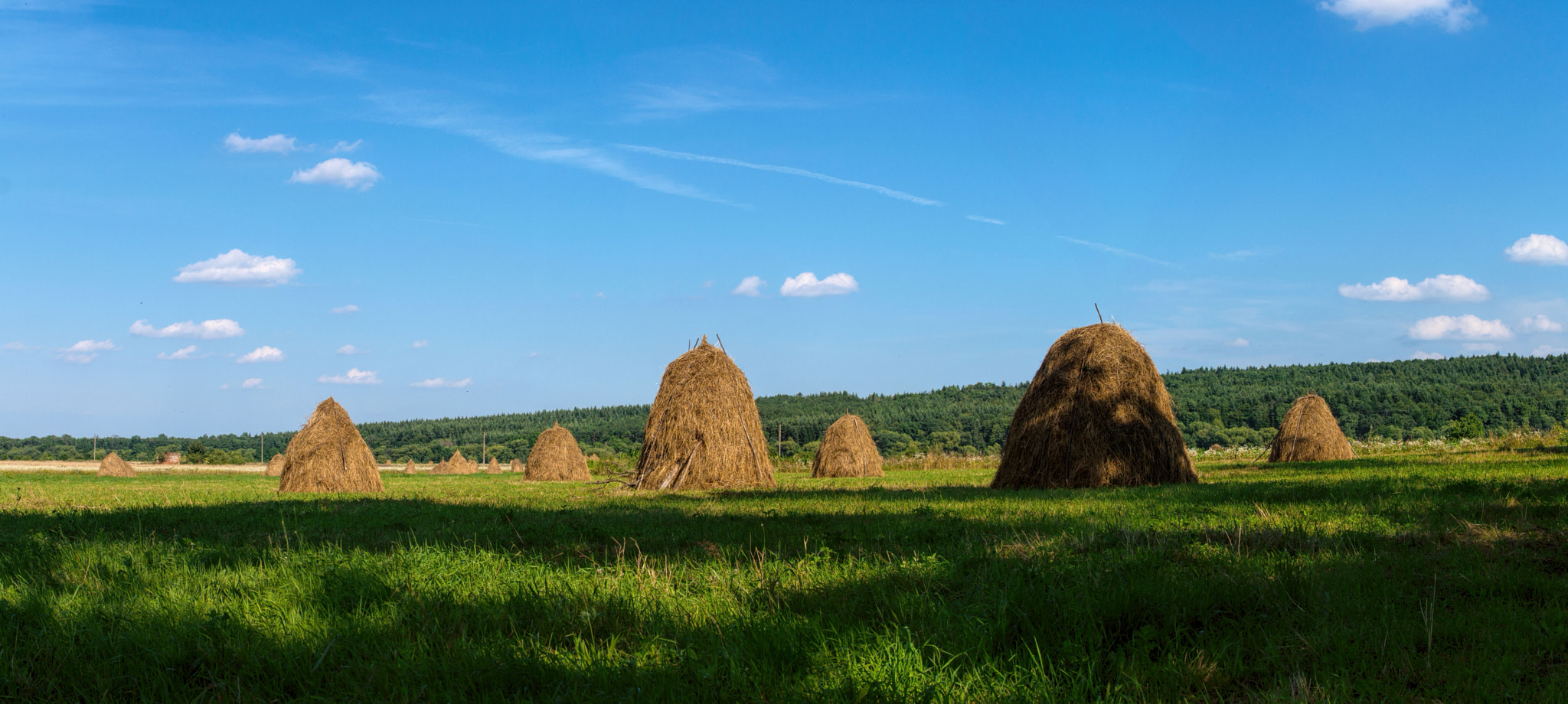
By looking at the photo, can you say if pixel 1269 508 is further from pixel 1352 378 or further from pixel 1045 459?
pixel 1352 378

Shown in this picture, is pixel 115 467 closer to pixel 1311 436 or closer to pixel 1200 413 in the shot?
pixel 1311 436

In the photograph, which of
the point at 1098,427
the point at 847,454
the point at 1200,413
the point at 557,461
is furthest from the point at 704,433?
the point at 1200,413

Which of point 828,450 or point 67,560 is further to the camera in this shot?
point 828,450

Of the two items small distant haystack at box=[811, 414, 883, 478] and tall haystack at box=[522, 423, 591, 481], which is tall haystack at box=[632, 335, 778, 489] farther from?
tall haystack at box=[522, 423, 591, 481]

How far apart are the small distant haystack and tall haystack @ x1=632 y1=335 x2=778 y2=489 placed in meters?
11.7

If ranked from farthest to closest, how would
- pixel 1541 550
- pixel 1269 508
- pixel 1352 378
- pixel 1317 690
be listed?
pixel 1352 378
pixel 1269 508
pixel 1541 550
pixel 1317 690

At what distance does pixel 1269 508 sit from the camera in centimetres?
795

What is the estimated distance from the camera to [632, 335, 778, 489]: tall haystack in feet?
53.7

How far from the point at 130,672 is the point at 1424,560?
646cm

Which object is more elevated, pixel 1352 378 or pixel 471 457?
pixel 1352 378

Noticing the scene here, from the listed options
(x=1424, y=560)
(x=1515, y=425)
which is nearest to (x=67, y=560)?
(x=1424, y=560)

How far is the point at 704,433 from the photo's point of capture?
53.8 feet

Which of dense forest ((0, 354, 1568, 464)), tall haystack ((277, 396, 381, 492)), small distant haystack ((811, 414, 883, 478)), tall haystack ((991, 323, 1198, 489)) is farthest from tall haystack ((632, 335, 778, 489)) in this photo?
dense forest ((0, 354, 1568, 464))

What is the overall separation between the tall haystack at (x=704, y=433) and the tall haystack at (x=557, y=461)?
17891 mm
